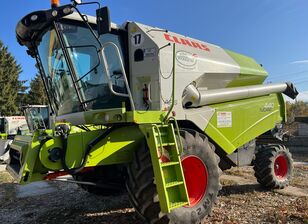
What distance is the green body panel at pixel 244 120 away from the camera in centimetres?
557

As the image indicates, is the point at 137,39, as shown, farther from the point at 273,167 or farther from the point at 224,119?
the point at 273,167

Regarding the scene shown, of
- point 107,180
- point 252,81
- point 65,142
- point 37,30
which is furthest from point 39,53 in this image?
point 252,81

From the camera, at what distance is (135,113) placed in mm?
4129

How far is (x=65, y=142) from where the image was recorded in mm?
4016

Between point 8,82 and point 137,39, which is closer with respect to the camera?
point 137,39

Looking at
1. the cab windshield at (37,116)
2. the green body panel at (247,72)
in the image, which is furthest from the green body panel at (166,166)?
the cab windshield at (37,116)

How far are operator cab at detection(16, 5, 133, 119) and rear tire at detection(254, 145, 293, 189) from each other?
3.29 m

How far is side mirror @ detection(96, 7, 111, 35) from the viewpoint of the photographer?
396cm

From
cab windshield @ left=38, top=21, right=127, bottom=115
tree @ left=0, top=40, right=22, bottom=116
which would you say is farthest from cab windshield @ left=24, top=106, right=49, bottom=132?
tree @ left=0, top=40, right=22, bottom=116

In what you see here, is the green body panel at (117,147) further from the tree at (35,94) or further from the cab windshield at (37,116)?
the tree at (35,94)

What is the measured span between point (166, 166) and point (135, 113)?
0.74 m

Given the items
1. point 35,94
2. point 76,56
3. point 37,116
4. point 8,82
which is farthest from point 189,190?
point 35,94

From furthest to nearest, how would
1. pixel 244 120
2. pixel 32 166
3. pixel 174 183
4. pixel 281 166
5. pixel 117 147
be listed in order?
pixel 281 166
pixel 244 120
pixel 117 147
pixel 174 183
pixel 32 166

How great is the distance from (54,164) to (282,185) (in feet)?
15.5
